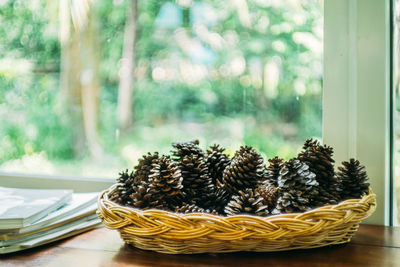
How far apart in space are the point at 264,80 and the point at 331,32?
208 millimetres

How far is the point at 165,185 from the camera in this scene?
729 millimetres

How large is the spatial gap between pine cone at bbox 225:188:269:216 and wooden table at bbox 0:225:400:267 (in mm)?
85

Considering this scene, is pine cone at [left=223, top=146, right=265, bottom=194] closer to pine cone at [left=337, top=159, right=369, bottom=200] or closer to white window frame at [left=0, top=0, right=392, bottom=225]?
pine cone at [left=337, top=159, right=369, bottom=200]

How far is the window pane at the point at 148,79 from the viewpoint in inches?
41.1

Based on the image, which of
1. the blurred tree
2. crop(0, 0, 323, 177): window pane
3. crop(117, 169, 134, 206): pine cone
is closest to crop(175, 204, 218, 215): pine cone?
crop(117, 169, 134, 206): pine cone

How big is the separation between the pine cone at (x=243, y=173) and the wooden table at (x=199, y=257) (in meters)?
0.13

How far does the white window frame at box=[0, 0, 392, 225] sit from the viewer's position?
940 mm

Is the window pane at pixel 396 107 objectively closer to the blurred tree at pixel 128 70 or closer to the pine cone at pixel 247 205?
the pine cone at pixel 247 205

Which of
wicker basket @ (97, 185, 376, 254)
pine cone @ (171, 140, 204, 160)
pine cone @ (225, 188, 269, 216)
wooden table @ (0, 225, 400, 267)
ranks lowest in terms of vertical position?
wooden table @ (0, 225, 400, 267)

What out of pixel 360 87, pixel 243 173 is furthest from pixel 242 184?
pixel 360 87

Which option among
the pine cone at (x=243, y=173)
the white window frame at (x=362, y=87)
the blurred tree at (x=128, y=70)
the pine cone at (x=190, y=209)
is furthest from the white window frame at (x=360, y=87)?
the blurred tree at (x=128, y=70)

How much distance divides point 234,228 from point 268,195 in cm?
12

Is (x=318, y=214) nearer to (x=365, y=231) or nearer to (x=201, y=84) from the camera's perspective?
(x=365, y=231)

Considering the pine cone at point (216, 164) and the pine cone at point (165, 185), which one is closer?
the pine cone at point (165, 185)
